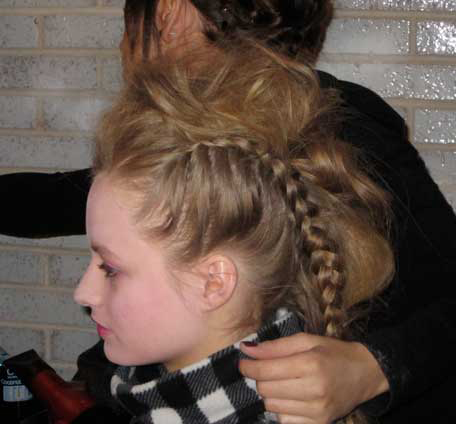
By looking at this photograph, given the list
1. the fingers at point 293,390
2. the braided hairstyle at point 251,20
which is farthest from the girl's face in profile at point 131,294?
the braided hairstyle at point 251,20

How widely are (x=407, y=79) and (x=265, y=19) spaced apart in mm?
512

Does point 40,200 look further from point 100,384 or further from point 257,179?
point 257,179

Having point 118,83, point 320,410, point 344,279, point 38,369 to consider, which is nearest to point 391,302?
point 344,279

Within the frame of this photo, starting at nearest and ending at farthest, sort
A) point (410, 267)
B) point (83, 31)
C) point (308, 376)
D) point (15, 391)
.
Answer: point (308, 376)
point (410, 267)
point (15, 391)
point (83, 31)

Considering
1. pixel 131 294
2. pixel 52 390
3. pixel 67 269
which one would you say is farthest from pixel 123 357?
pixel 67 269

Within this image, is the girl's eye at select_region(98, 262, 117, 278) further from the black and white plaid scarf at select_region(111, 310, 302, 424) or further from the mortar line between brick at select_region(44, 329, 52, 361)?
the mortar line between brick at select_region(44, 329, 52, 361)

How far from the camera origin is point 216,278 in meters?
0.80

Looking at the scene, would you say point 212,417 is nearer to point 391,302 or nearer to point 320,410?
point 320,410

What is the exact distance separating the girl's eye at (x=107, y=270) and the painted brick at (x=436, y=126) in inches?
37.2

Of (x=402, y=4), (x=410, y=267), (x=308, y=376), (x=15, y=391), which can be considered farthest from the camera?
(x=402, y=4)

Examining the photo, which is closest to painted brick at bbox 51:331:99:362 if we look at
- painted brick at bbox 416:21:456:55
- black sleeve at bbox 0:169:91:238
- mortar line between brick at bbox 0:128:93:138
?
black sleeve at bbox 0:169:91:238

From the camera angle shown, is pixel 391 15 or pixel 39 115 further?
pixel 39 115

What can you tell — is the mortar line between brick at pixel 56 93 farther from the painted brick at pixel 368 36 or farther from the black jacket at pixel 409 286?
the black jacket at pixel 409 286

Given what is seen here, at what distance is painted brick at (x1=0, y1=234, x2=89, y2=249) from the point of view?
5.41 feet
